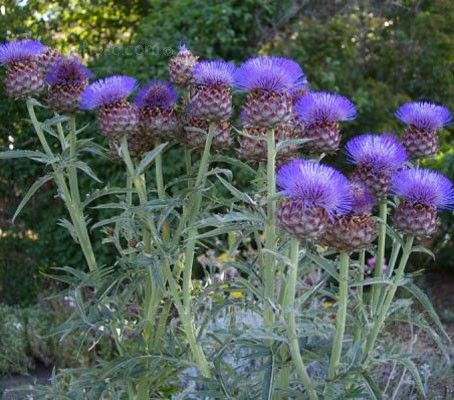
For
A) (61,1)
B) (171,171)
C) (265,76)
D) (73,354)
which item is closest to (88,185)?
(171,171)

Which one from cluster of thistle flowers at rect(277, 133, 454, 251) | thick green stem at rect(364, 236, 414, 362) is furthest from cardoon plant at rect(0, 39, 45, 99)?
thick green stem at rect(364, 236, 414, 362)

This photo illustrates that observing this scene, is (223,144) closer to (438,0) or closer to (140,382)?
(140,382)

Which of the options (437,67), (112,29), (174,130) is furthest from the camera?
(112,29)

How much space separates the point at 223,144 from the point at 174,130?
0.51ft

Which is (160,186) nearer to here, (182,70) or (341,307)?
(182,70)

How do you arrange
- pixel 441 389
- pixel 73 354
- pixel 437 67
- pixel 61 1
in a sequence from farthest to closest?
pixel 61 1
pixel 437 67
pixel 73 354
pixel 441 389

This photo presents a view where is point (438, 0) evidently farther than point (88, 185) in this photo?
Yes

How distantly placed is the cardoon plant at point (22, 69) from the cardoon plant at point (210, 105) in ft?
1.66

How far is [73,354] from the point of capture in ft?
13.5

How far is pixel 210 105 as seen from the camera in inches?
91.7

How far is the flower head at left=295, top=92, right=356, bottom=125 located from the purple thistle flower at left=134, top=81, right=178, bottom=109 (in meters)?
0.39

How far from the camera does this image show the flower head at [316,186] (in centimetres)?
189

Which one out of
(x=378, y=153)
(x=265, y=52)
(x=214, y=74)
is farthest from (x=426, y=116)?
(x=265, y=52)

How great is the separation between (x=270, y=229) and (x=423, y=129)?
617 mm
